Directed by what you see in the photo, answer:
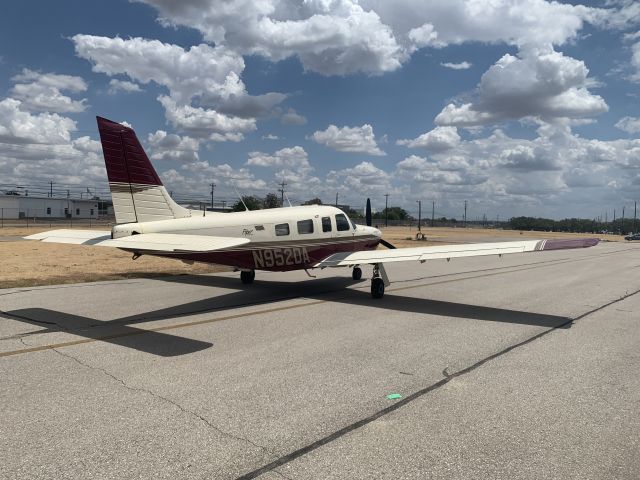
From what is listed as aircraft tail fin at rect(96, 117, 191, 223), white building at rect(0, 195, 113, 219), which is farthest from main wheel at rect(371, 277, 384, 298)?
white building at rect(0, 195, 113, 219)

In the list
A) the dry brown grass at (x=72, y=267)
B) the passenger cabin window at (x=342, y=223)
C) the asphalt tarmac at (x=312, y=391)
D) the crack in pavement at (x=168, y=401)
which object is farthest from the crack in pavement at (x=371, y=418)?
the dry brown grass at (x=72, y=267)

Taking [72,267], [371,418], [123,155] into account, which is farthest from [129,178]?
[371,418]

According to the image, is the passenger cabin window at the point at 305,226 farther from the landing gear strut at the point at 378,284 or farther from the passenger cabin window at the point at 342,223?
the landing gear strut at the point at 378,284

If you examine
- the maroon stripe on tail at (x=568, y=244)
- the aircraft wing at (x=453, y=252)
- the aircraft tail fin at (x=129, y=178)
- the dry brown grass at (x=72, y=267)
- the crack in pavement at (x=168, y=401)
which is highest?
the aircraft tail fin at (x=129, y=178)

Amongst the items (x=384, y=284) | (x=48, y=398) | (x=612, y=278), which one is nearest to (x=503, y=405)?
(x=48, y=398)

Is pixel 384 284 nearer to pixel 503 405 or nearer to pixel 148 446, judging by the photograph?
pixel 503 405

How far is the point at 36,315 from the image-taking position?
983 cm

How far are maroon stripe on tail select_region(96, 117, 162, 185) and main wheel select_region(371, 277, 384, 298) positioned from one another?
6.46m

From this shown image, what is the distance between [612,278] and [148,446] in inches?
823

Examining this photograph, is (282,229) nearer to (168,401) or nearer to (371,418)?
(168,401)

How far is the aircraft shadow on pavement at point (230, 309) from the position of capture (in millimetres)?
8125

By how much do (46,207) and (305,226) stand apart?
100786 mm

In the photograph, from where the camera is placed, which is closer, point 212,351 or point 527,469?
point 527,469

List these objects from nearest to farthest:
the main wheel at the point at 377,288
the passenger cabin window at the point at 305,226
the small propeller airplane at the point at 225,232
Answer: the small propeller airplane at the point at 225,232, the main wheel at the point at 377,288, the passenger cabin window at the point at 305,226
